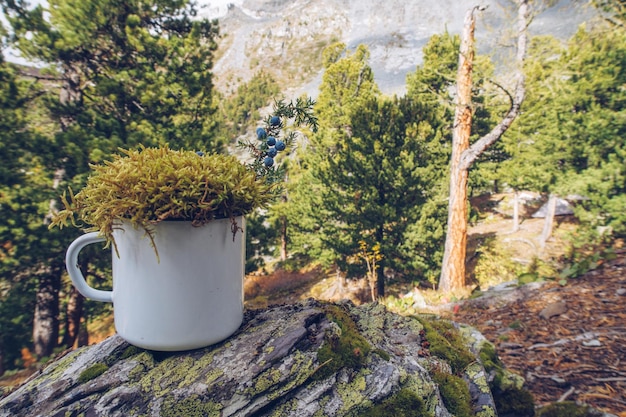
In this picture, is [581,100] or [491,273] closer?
[581,100]

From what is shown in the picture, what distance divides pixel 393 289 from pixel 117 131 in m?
10.6

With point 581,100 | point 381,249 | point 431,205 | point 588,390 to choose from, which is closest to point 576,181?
point 581,100

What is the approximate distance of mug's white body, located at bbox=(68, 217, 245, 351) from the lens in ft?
3.77

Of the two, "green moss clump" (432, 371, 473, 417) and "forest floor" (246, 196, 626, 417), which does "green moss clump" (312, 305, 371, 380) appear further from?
"forest floor" (246, 196, 626, 417)

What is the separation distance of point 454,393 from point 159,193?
1458mm

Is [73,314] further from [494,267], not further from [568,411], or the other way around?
[494,267]

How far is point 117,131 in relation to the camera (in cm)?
621

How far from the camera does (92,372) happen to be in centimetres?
128

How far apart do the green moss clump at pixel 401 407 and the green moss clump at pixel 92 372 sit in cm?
100

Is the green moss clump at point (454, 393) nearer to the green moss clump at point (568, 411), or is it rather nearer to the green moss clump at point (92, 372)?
the green moss clump at point (568, 411)

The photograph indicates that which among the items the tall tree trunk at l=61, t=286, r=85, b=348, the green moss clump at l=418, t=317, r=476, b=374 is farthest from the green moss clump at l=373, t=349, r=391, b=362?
the tall tree trunk at l=61, t=286, r=85, b=348

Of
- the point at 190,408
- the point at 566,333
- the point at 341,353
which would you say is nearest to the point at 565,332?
the point at 566,333

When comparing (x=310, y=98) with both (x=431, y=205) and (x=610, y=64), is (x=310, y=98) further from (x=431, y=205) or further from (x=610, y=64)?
(x=610, y=64)

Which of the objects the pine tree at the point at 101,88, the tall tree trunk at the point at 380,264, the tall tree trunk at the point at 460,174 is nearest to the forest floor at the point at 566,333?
the tall tree trunk at the point at 460,174
